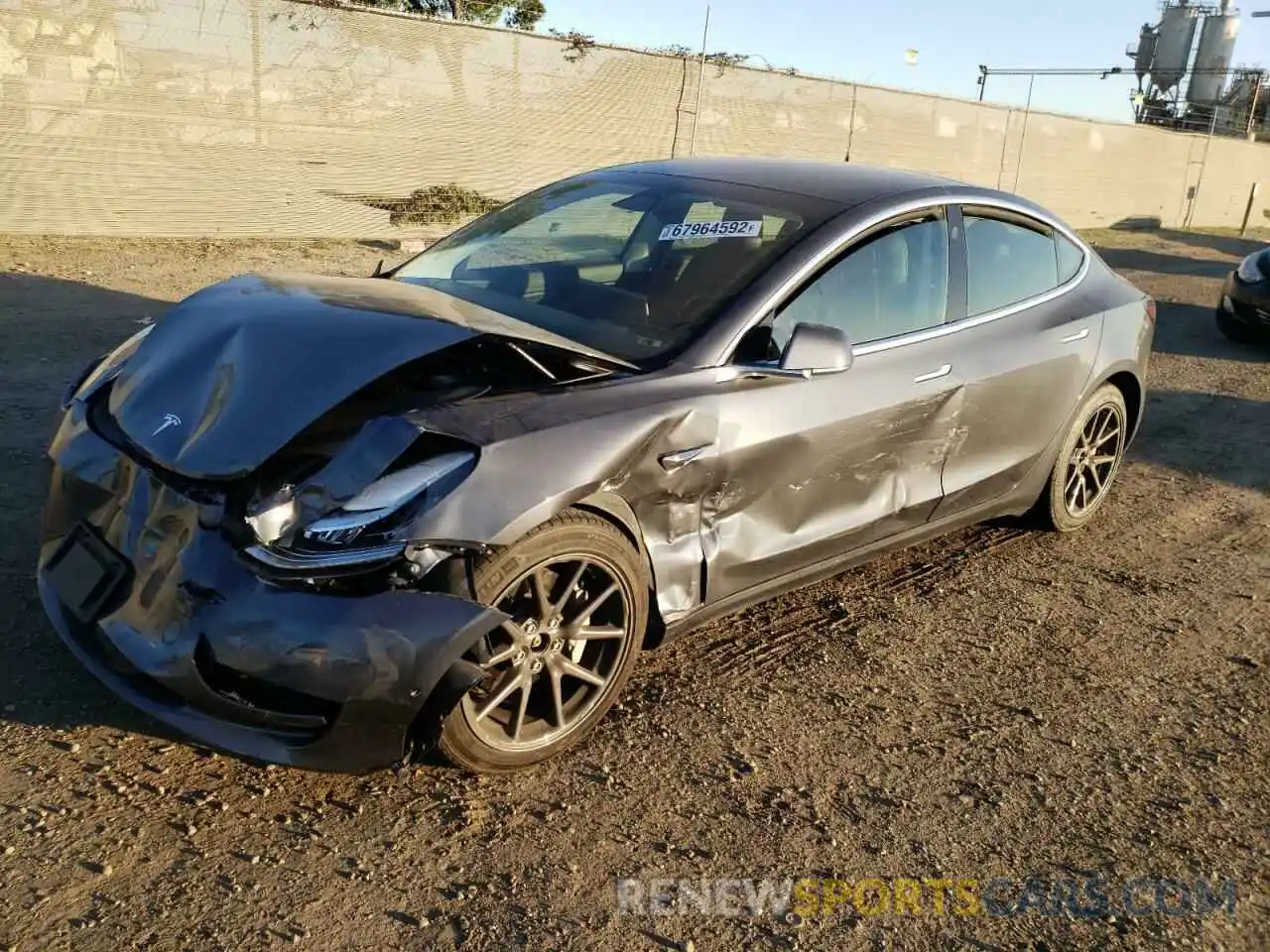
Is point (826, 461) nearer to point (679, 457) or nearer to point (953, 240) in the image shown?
point (679, 457)

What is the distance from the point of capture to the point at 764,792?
9.68 feet

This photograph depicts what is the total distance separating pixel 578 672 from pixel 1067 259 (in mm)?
3374

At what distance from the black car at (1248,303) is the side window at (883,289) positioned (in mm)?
7305

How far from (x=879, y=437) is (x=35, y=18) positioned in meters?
10.1

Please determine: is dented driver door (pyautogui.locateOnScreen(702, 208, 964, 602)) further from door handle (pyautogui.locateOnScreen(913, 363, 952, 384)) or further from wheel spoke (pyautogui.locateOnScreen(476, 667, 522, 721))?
wheel spoke (pyautogui.locateOnScreen(476, 667, 522, 721))

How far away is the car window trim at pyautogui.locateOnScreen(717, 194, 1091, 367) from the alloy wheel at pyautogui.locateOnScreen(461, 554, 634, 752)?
34.3 inches

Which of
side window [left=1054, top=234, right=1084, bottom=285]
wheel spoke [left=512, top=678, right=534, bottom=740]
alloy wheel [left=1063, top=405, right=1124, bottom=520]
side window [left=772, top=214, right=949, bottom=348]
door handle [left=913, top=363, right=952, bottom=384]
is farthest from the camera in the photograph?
alloy wheel [left=1063, top=405, right=1124, bottom=520]

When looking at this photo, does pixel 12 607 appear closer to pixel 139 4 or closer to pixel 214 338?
pixel 214 338

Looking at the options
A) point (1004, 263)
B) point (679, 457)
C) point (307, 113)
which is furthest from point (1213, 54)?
point (679, 457)

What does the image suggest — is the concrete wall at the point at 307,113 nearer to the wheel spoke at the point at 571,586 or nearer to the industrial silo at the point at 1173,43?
the wheel spoke at the point at 571,586

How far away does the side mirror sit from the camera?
328cm

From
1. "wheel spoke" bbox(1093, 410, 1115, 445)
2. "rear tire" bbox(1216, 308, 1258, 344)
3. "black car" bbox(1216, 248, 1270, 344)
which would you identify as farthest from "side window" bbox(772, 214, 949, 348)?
"rear tire" bbox(1216, 308, 1258, 344)

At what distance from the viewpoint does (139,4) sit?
10461mm

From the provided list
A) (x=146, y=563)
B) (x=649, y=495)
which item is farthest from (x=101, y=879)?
(x=649, y=495)
